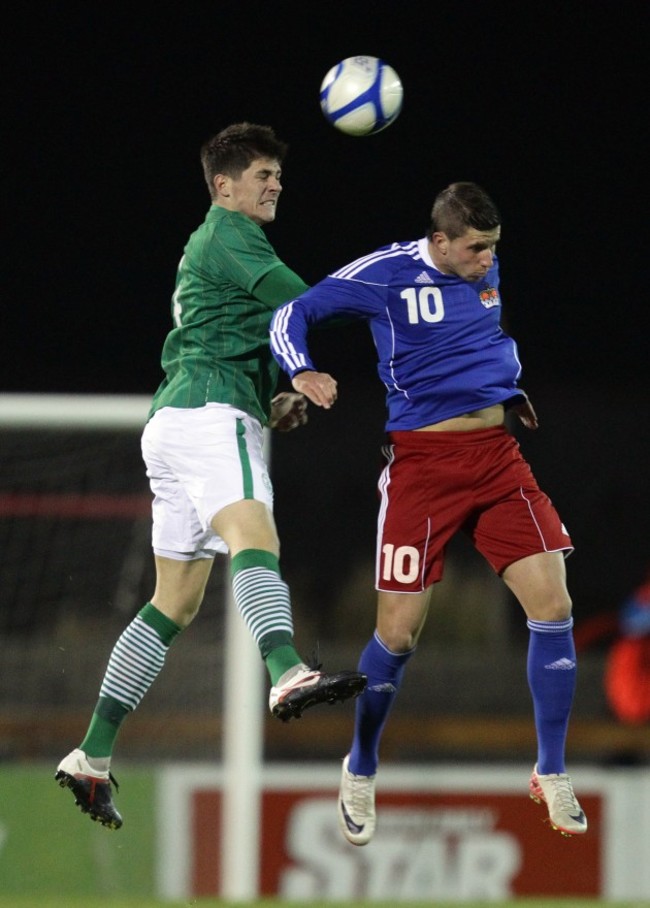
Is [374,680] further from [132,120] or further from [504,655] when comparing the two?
[132,120]

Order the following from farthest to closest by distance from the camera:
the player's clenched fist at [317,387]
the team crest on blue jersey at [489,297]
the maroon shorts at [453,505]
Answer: the team crest on blue jersey at [489,297]
the maroon shorts at [453,505]
the player's clenched fist at [317,387]

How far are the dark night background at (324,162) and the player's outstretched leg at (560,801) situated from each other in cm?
868

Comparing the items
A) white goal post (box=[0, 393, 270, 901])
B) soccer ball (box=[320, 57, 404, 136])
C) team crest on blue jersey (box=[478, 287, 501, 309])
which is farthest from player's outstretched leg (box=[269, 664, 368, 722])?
white goal post (box=[0, 393, 270, 901])

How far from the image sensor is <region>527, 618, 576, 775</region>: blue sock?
15.0ft

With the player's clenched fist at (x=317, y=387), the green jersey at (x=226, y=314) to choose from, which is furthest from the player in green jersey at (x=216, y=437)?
the player's clenched fist at (x=317, y=387)

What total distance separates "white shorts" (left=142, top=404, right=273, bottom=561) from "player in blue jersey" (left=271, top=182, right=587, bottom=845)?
0.43 m

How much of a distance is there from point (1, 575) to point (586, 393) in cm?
689

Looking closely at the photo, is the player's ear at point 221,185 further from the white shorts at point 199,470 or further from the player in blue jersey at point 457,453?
the white shorts at point 199,470

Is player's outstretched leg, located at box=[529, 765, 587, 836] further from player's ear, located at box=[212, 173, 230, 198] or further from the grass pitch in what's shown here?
the grass pitch

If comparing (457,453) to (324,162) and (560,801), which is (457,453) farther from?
(324,162)

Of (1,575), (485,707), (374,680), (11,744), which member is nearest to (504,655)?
(485,707)

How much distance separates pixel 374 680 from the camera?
4.73 m

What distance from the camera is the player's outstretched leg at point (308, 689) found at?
384 centimetres

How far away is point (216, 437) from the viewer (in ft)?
14.4
